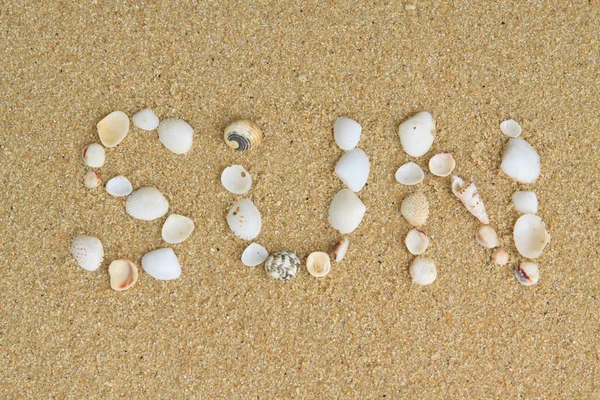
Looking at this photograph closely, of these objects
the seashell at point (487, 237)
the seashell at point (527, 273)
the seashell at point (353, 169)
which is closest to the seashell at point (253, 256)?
the seashell at point (353, 169)

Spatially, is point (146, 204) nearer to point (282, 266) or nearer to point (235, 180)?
point (235, 180)

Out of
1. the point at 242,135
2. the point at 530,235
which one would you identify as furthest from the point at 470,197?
the point at 242,135

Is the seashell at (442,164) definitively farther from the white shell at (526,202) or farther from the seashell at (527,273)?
the seashell at (527,273)

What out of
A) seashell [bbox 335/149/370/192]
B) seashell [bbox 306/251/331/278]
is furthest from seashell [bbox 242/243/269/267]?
seashell [bbox 335/149/370/192]

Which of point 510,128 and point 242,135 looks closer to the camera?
point 242,135

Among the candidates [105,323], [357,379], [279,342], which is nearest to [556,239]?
[357,379]
